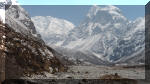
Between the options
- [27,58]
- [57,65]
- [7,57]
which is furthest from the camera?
[57,65]

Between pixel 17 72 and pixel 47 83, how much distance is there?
1143 centimetres

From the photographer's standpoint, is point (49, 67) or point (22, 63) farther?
point (49, 67)

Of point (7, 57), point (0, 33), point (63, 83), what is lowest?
point (63, 83)

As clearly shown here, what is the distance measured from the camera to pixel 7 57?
68438mm

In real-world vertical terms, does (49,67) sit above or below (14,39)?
below

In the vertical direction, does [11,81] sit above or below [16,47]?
below

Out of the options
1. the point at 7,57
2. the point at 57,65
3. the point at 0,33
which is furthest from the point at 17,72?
the point at 57,65

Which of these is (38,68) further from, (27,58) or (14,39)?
(14,39)

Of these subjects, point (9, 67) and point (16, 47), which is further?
point (16, 47)

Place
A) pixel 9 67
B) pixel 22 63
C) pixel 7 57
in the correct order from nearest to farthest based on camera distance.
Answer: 1. pixel 9 67
2. pixel 7 57
3. pixel 22 63

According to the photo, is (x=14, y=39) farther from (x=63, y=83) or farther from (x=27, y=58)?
(x=63, y=83)

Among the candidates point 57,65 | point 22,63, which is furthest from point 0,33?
point 57,65

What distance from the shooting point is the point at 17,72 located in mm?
62406

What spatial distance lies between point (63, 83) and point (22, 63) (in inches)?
815
